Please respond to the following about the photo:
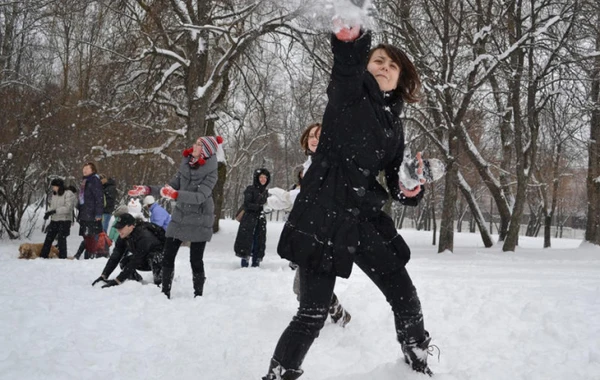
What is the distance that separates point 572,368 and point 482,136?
19.0 m

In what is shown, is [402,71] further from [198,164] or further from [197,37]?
[197,37]

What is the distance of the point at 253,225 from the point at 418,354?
6.42 metres

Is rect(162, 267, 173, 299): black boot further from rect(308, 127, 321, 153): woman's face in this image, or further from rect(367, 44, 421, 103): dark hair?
rect(367, 44, 421, 103): dark hair

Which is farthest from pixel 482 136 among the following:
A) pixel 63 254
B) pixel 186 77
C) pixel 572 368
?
pixel 572 368

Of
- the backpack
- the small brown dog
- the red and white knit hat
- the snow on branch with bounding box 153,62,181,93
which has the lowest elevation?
the small brown dog

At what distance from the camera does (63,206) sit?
8.88 meters

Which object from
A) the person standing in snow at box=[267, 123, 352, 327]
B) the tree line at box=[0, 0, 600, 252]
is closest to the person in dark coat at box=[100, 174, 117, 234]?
the tree line at box=[0, 0, 600, 252]

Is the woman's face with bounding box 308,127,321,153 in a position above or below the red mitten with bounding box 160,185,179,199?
above

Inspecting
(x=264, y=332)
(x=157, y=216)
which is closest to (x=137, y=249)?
(x=157, y=216)

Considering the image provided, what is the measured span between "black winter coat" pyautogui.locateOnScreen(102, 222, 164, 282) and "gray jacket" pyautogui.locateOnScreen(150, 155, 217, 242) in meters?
0.97

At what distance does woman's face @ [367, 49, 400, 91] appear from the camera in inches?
92.7

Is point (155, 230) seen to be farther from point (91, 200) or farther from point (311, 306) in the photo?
point (311, 306)

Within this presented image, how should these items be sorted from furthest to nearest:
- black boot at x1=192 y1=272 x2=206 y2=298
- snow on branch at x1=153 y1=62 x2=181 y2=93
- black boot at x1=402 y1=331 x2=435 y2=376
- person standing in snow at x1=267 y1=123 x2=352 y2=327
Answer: snow on branch at x1=153 y1=62 x2=181 y2=93, black boot at x1=192 y1=272 x2=206 y2=298, person standing in snow at x1=267 y1=123 x2=352 y2=327, black boot at x1=402 y1=331 x2=435 y2=376

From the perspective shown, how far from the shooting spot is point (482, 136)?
2041 cm
